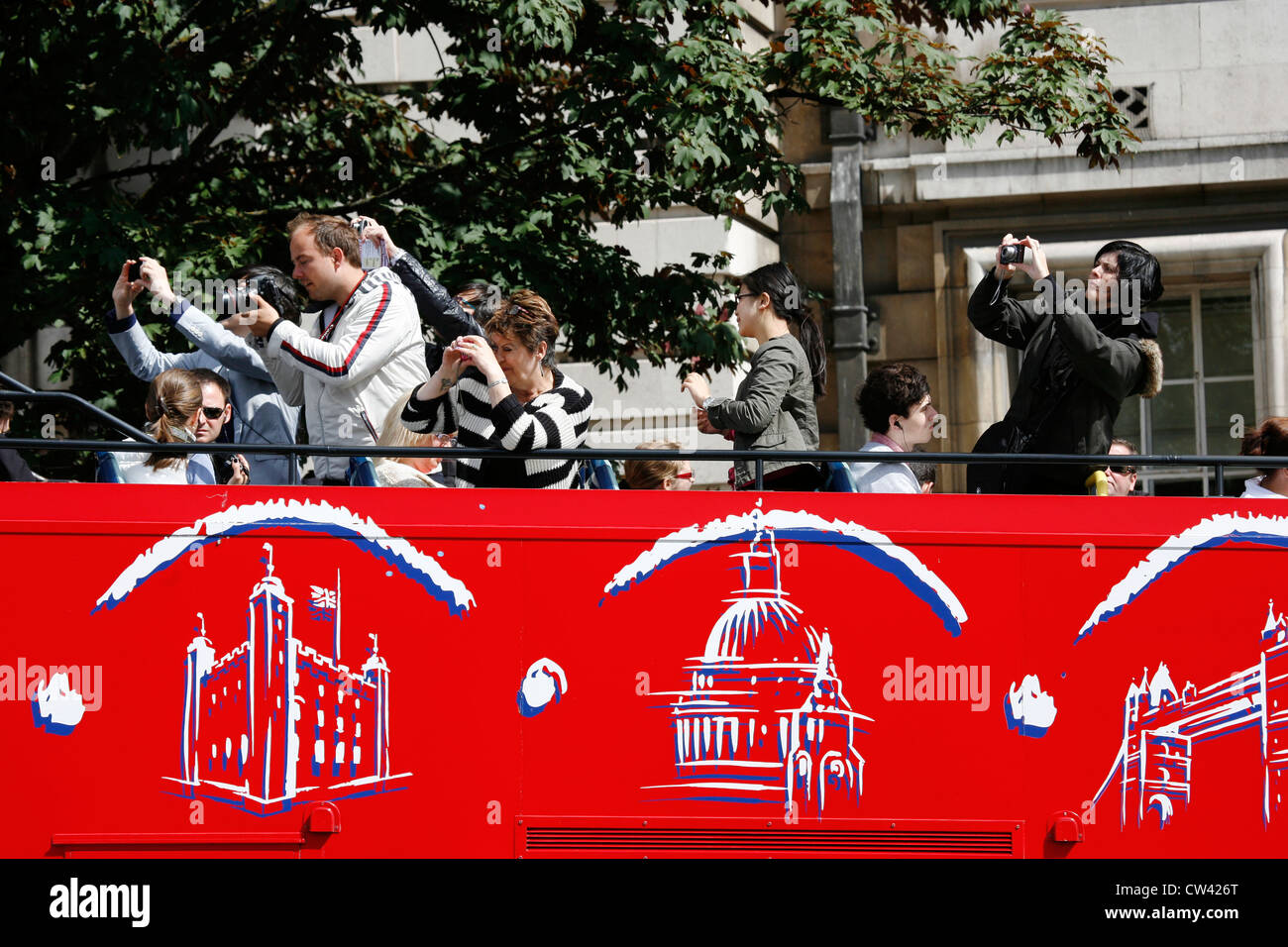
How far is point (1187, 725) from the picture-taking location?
470 centimetres

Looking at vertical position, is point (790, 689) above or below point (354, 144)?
below

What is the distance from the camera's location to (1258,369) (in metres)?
12.4

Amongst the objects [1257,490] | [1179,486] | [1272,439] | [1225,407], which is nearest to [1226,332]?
[1225,407]

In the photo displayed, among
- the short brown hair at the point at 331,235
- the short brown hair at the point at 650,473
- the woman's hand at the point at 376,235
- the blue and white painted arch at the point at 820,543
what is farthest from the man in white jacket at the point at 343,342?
the blue and white painted arch at the point at 820,543

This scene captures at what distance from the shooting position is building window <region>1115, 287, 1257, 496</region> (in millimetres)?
12625

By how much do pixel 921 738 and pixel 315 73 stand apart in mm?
7245

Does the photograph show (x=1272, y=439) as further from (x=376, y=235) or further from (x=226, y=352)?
(x=226, y=352)

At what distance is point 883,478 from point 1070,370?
74 cm

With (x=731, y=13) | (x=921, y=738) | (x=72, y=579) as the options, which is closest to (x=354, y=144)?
(x=731, y=13)
